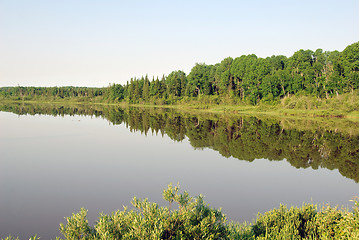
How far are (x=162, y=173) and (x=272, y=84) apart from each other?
2614 inches

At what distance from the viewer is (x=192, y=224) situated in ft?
24.5

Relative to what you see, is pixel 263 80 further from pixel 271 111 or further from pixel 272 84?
pixel 271 111

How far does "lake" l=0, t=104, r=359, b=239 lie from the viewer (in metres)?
13.0

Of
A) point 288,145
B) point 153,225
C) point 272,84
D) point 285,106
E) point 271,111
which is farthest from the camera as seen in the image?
point 272,84

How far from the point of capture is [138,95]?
412ft

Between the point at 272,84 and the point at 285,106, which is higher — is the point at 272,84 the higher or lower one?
the higher one

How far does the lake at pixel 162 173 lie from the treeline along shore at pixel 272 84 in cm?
3406

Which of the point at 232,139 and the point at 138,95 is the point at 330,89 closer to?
the point at 232,139

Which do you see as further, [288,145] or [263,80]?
[263,80]

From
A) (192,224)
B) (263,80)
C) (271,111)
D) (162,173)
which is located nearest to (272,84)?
(263,80)

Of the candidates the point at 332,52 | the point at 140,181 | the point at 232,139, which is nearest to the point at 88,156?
the point at 140,181

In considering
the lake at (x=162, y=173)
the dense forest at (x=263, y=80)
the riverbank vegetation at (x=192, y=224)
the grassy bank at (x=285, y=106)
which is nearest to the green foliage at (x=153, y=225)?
the riverbank vegetation at (x=192, y=224)

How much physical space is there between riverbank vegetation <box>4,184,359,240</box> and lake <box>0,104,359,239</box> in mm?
3336

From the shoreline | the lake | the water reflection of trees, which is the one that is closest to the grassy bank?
the shoreline
